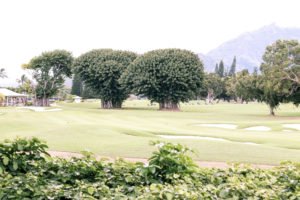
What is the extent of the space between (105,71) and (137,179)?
4670 cm

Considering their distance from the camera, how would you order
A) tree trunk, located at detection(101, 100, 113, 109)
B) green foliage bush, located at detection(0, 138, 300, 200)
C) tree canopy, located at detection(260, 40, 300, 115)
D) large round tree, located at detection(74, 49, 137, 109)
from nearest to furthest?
green foliage bush, located at detection(0, 138, 300, 200)
tree canopy, located at detection(260, 40, 300, 115)
large round tree, located at detection(74, 49, 137, 109)
tree trunk, located at detection(101, 100, 113, 109)

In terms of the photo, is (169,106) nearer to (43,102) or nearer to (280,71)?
(280,71)

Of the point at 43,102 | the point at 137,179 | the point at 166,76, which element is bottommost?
the point at 137,179

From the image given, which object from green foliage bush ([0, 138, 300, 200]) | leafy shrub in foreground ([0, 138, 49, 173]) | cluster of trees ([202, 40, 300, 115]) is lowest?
green foliage bush ([0, 138, 300, 200])

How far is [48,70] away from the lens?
65188 millimetres

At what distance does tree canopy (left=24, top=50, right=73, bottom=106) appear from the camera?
210 ft

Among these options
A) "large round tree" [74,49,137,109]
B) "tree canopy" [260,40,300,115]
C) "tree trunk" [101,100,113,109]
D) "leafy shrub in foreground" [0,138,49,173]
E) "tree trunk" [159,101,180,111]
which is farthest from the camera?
"tree trunk" [101,100,113,109]

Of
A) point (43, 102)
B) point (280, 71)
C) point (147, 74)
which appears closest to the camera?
point (280, 71)

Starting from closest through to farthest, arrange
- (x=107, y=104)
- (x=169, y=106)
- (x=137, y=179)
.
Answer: (x=137, y=179) → (x=169, y=106) → (x=107, y=104)

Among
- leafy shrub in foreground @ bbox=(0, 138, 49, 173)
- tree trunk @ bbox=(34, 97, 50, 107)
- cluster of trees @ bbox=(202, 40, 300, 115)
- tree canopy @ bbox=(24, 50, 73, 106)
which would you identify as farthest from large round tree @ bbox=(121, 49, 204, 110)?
leafy shrub in foreground @ bbox=(0, 138, 49, 173)

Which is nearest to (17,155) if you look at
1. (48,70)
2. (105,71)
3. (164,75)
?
(164,75)

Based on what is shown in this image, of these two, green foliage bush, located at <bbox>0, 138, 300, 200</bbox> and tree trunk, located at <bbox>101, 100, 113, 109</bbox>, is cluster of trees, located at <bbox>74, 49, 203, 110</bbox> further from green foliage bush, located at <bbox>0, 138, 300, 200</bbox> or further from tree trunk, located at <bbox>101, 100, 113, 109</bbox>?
green foliage bush, located at <bbox>0, 138, 300, 200</bbox>

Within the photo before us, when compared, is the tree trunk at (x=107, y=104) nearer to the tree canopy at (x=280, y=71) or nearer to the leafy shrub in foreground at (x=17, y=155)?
the tree canopy at (x=280, y=71)

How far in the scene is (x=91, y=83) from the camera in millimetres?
53906
